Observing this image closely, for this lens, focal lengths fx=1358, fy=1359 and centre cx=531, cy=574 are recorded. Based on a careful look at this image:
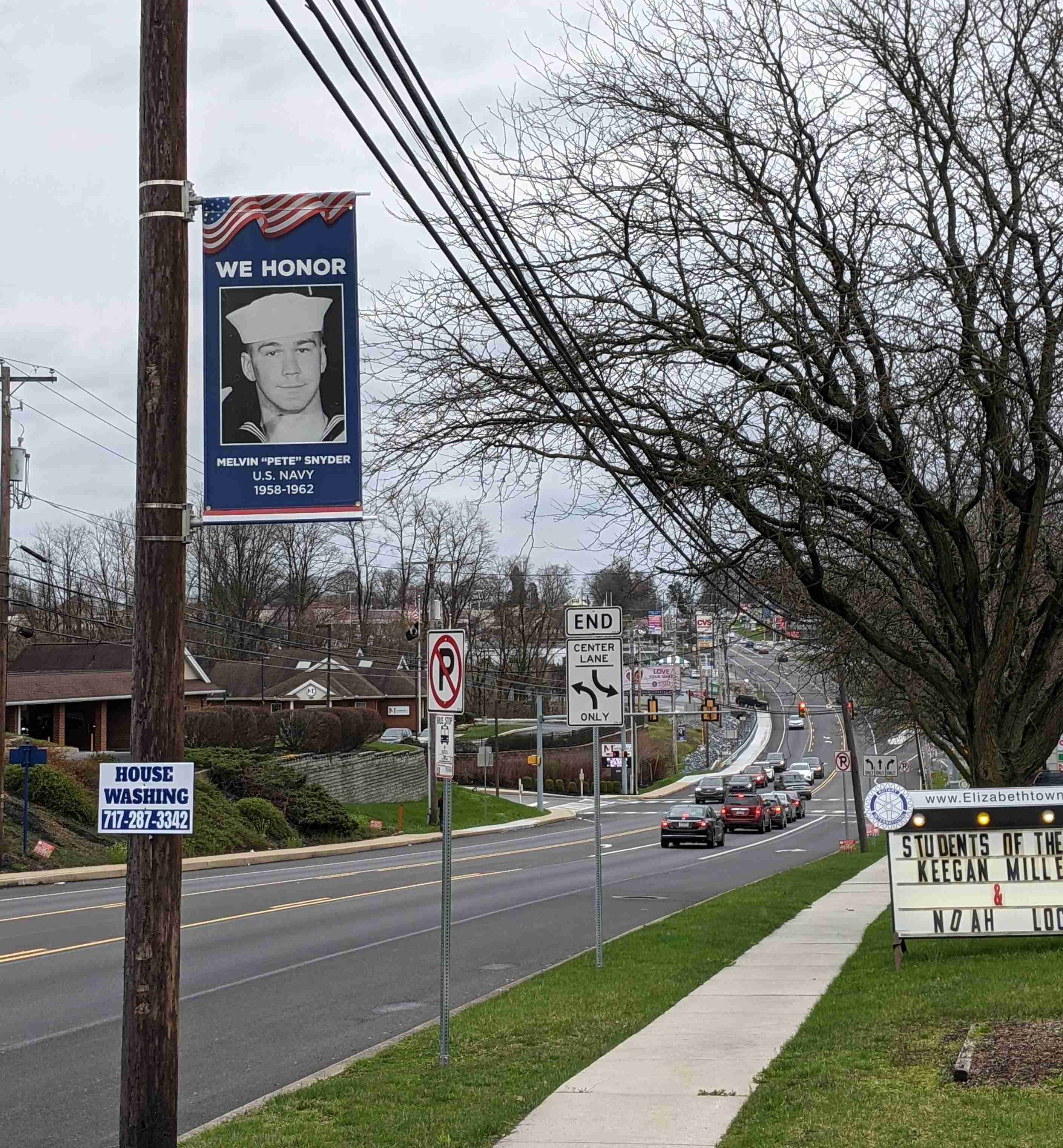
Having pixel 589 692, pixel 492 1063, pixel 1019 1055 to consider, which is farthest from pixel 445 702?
pixel 589 692

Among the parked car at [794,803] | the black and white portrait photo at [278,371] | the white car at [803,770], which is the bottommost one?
the parked car at [794,803]

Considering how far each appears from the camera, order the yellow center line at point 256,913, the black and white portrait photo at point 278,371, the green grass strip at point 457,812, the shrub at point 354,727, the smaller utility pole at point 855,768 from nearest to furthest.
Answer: the black and white portrait photo at point 278,371
the yellow center line at point 256,913
the smaller utility pole at point 855,768
the green grass strip at point 457,812
the shrub at point 354,727

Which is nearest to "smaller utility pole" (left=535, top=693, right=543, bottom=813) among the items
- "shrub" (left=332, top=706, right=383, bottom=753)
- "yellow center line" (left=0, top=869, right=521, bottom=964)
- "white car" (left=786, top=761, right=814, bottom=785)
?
"shrub" (left=332, top=706, right=383, bottom=753)

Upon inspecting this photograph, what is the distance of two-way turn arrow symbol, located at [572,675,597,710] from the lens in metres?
13.5

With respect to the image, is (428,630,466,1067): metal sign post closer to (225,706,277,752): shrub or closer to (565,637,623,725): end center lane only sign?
(565,637,623,725): end center lane only sign

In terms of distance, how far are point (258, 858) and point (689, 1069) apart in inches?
1166

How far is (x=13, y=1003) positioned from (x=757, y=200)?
1048cm

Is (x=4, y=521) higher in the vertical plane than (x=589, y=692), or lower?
higher

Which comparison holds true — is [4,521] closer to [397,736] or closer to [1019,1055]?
[1019,1055]

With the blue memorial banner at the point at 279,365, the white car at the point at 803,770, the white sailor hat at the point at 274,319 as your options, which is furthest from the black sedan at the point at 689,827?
the white sailor hat at the point at 274,319

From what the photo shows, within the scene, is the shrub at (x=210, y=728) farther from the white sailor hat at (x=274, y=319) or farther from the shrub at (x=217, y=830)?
the white sailor hat at (x=274, y=319)

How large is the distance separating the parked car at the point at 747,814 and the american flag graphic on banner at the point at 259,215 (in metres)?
47.3

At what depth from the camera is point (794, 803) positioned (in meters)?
64.3

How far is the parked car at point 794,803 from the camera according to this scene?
2441 inches
